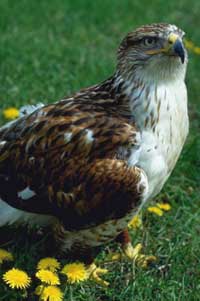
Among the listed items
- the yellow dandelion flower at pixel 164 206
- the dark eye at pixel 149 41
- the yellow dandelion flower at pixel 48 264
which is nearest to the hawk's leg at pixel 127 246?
the yellow dandelion flower at pixel 164 206

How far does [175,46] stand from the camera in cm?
412

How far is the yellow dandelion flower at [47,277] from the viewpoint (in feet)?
13.6

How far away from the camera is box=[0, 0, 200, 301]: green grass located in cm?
461

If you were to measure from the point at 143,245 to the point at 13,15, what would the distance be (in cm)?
351

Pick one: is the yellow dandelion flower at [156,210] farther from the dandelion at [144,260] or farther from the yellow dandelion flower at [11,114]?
the yellow dandelion flower at [11,114]

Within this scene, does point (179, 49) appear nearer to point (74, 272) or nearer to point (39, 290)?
point (74, 272)

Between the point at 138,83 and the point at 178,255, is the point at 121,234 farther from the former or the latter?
the point at 138,83

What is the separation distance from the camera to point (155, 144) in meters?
4.27

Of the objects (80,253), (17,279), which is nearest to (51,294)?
(17,279)

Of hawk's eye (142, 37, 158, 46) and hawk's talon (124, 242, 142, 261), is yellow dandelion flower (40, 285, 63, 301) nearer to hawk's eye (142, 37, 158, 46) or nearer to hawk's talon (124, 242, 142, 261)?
hawk's talon (124, 242, 142, 261)

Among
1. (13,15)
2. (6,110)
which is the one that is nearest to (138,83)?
(6,110)

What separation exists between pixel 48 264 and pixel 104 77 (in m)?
2.75

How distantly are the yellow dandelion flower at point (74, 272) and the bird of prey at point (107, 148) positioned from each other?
0.16m

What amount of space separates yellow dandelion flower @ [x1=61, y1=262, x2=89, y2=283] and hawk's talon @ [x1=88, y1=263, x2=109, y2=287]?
0.19 metres
